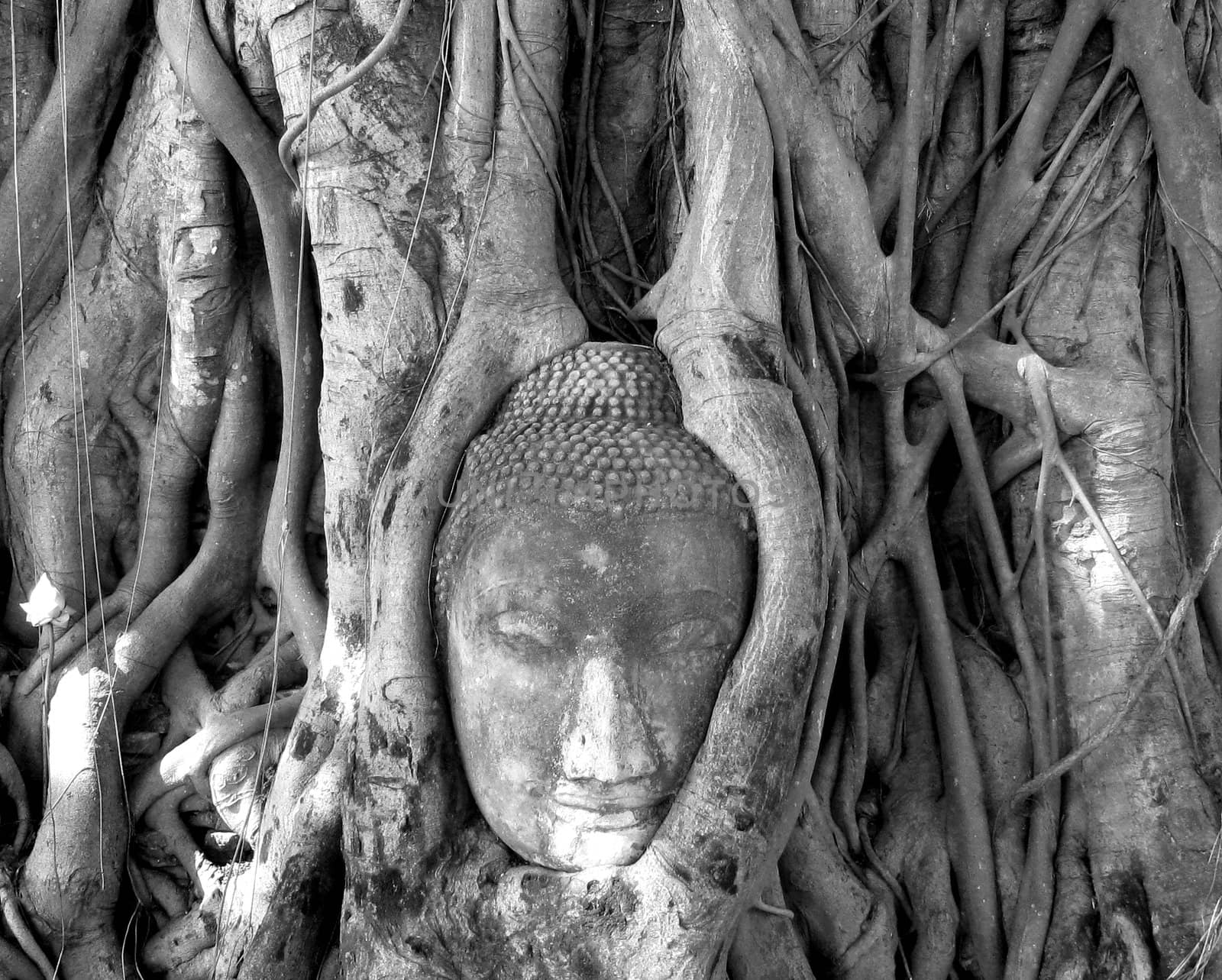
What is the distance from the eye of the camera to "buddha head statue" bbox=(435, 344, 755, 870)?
1684 mm

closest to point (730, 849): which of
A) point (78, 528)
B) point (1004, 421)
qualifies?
point (1004, 421)

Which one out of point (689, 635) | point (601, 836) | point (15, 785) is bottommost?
point (15, 785)

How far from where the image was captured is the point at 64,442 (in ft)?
8.62

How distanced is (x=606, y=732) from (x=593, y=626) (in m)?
0.17

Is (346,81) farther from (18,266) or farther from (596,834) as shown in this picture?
(596,834)

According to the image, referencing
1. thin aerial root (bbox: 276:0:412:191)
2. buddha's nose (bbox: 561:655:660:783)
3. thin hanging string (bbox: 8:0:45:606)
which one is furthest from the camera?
thin hanging string (bbox: 8:0:45:606)

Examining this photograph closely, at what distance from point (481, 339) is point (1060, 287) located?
4.32 feet

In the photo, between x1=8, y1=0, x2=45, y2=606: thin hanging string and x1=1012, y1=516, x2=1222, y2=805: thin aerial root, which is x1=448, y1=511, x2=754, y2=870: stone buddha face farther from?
x1=8, y1=0, x2=45, y2=606: thin hanging string

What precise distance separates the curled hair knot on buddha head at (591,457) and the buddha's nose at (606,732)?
0.27 meters

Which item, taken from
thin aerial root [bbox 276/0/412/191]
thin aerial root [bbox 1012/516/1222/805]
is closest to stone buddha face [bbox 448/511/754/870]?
thin aerial root [bbox 1012/516/1222/805]

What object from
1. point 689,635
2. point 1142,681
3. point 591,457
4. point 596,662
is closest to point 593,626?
point 596,662

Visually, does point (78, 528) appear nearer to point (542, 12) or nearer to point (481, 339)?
point (481, 339)

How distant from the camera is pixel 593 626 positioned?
66.3 inches

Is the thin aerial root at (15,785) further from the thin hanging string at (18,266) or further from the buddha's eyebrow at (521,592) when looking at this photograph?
the buddha's eyebrow at (521,592)
